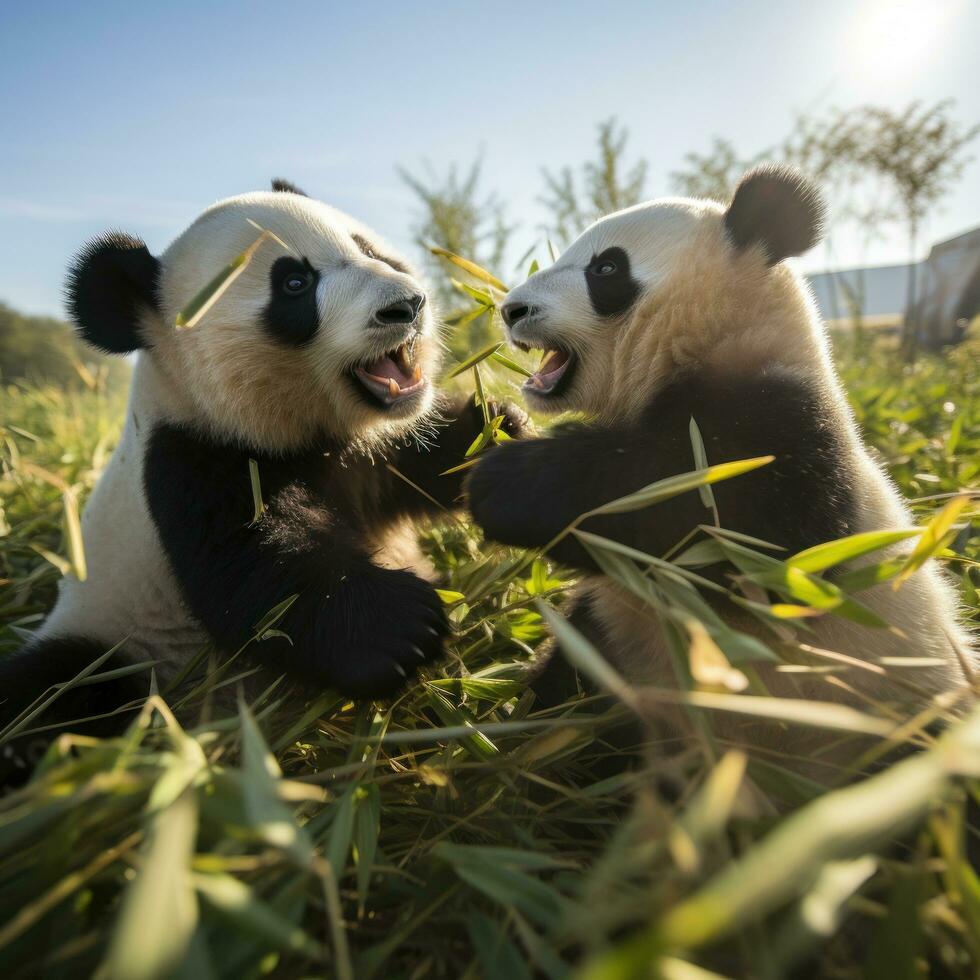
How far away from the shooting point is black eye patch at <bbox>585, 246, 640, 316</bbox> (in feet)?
7.09

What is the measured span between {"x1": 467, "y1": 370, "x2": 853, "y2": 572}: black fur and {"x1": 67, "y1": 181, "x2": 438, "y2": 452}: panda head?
2.38 ft

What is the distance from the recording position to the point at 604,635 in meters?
2.01

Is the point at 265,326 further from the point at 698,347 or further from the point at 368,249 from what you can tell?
the point at 698,347

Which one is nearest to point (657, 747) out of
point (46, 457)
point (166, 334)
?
point (166, 334)

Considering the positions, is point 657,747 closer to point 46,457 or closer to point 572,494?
point 572,494

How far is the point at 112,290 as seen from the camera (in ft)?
7.45

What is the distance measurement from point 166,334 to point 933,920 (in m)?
2.45

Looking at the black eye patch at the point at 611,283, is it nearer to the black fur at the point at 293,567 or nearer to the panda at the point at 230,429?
the panda at the point at 230,429

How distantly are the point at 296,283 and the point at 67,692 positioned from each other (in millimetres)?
1397

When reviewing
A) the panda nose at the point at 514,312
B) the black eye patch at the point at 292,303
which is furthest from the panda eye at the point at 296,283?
the panda nose at the point at 514,312

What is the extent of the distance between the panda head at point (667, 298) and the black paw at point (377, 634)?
82 cm

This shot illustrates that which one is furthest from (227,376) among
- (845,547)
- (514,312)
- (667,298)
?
→ (845,547)

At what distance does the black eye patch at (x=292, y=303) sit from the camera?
2.26 m

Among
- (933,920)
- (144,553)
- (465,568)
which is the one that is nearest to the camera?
(933,920)
